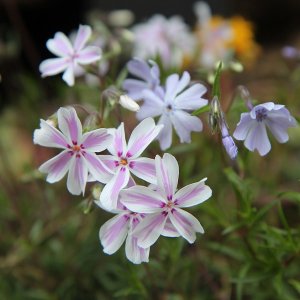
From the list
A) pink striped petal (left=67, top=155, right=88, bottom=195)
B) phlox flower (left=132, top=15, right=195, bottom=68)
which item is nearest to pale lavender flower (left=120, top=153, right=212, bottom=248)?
pink striped petal (left=67, top=155, right=88, bottom=195)

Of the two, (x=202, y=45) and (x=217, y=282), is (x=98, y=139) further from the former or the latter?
(x=202, y=45)

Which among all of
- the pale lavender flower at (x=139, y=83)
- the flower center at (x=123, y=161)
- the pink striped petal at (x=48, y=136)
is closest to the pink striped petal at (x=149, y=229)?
the flower center at (x=123, y=161)

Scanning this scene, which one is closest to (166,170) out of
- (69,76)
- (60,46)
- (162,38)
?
(69,76)

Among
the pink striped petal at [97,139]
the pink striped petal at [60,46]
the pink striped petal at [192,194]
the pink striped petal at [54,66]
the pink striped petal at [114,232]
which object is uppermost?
the pink striped petal at [60,46]

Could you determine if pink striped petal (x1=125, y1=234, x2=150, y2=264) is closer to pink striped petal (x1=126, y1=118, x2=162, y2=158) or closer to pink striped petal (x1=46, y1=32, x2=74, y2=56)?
pink striped petal (x1=126, y1=118, x2=162, y2=158)

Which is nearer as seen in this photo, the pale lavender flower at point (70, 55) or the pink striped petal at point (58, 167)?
the pink striped petal at point (58, 167)

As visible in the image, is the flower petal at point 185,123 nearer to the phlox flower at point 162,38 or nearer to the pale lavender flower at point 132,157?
the pale lavender flower at point 132,157
